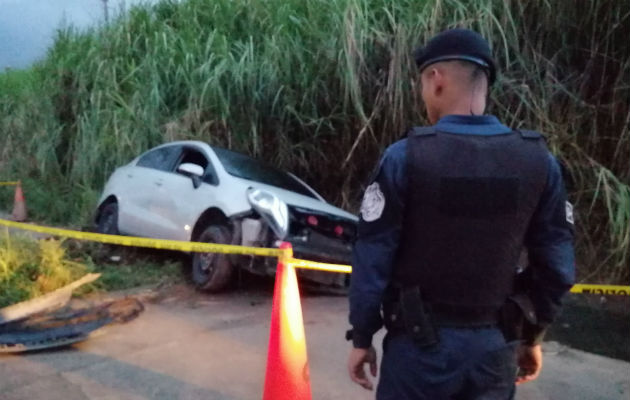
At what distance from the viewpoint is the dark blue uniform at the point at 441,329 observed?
200 cm

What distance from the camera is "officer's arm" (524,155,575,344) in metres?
2.10

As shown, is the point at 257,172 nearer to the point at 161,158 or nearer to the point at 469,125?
the point at 161,158

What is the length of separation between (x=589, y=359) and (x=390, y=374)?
339cm

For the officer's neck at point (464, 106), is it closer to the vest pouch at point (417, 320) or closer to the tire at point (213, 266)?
the vest pouch at point (417, 320)

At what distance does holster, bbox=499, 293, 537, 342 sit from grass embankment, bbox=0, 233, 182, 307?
15.1 feet

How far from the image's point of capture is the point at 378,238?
6.58 feet

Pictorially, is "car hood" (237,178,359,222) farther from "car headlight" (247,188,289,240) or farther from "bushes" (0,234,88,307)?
"bushes" (0,234,88,307)

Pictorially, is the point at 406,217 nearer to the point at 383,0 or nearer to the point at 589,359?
the point at 589,359

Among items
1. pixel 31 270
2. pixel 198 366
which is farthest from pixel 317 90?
pixel 198 366

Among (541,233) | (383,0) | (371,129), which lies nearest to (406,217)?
(541,233)

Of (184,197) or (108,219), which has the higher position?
(184,197)

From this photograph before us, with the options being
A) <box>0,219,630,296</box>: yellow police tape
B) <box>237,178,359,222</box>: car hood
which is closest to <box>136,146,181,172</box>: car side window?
<box>237,178,359,222</box>: car hood

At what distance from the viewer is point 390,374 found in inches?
82.7

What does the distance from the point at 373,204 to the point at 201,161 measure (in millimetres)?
5584
